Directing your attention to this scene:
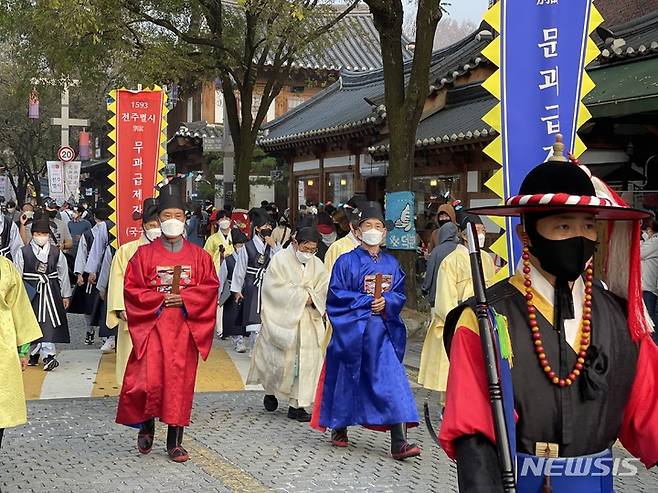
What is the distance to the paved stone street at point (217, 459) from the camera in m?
5.79

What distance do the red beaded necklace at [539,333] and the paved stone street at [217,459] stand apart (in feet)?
10.2

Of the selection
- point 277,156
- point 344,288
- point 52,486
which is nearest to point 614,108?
point 344,288

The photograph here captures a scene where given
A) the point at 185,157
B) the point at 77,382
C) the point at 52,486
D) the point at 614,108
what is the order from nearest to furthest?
the point at 52,486 → the point at 77,382 → the point at 614,108 → the point at 185,157

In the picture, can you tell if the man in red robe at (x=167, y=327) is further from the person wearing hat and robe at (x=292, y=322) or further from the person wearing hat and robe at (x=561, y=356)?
the person wearing hat and robe at (x=561, y=356)

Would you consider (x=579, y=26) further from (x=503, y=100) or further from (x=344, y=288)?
(x=344, y=288)

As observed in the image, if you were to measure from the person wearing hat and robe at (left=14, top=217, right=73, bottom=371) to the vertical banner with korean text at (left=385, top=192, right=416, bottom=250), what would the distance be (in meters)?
4.53

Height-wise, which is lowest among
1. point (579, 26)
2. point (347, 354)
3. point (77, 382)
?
point (77, 382)

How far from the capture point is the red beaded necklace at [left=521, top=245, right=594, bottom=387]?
9.02 feet

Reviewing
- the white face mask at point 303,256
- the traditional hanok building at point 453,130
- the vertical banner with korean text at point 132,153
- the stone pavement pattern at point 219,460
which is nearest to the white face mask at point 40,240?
the vertical banner with korean text at point 132,153

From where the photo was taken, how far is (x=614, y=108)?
11.0 m

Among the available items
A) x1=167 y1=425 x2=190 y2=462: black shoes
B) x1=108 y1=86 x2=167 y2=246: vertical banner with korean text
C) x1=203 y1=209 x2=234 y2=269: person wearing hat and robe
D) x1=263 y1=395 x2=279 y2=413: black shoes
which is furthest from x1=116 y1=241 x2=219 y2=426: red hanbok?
x1=203 y1=209 x2=234 y2=269: person wearing hat and robe

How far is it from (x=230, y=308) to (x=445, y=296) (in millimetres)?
4816

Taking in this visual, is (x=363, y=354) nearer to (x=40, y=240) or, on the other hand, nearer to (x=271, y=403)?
(x=271, y=403)

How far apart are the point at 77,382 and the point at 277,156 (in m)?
15.9
